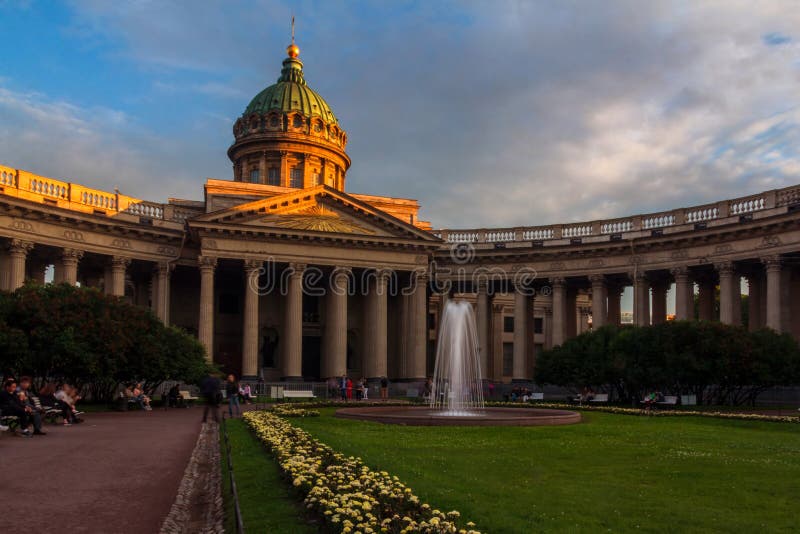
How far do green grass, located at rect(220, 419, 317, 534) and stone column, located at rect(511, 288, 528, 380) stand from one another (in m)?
41.8

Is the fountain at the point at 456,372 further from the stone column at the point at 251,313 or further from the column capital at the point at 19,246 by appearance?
the column capital at the point at 19,246

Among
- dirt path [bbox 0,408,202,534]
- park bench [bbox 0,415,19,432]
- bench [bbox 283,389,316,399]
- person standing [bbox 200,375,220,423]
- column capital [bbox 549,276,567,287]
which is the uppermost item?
column capital [bbox 549,276,567,287]

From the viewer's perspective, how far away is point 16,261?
45.2 m

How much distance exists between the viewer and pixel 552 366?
47.2m

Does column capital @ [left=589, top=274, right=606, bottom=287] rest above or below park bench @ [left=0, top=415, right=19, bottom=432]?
above

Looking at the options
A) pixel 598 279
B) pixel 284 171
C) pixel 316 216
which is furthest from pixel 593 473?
pixel 284 171

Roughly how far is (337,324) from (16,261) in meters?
20.6

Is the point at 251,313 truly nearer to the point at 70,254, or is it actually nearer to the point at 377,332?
the point at 377,332

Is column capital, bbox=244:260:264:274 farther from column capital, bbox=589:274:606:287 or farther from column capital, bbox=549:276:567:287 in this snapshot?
column capital, bbox=589:274:606:287

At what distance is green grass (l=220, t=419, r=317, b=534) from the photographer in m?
10.9

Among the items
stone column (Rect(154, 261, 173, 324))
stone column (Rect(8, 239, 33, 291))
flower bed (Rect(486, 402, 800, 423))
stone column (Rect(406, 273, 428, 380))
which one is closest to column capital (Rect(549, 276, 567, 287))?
stone column (Rect(406, 273, 428, 380))

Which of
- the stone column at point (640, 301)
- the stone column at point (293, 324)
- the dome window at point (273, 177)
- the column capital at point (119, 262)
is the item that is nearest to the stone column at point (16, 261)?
the column capital at point (119, 262)

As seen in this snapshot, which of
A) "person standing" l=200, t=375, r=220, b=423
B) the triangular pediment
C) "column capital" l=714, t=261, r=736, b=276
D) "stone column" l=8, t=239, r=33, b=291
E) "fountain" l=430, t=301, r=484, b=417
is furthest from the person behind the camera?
the triangular pediment

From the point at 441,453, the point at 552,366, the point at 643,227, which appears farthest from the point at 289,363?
the point at 441,453
